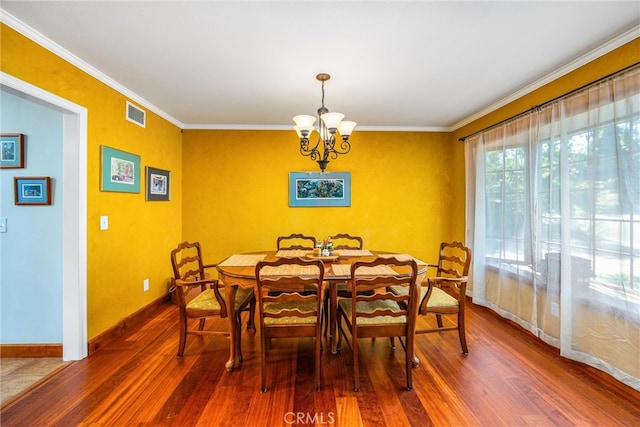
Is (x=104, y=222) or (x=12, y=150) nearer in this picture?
(x=12, y=150)

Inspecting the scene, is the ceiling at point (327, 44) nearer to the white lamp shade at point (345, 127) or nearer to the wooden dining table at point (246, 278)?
the white lamp shade at point (345, 127)

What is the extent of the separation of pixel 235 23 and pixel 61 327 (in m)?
2.77

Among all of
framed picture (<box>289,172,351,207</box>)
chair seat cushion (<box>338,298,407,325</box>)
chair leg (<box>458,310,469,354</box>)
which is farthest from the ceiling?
chair leg (<box>458,310,469,354</box>)

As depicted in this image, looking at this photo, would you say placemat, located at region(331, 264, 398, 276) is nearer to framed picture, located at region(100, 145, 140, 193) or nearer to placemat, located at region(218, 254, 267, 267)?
→ placemat, located at region(218, 254, 267, 267)

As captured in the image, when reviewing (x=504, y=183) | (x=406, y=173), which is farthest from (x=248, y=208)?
(x=504, y=183)

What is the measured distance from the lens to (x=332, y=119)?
2285 mm

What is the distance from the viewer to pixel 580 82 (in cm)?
228

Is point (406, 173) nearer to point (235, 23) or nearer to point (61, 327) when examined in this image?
point (235, 23)

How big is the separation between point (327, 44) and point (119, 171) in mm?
2267

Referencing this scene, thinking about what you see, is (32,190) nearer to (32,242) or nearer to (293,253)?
(32,242)

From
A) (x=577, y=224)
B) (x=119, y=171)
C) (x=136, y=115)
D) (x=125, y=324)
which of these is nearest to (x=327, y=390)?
(x=125, y=324)

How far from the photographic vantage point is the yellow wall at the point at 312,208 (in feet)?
13.4

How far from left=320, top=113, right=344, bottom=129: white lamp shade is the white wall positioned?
7.28 feet

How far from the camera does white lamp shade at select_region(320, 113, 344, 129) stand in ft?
7.45
